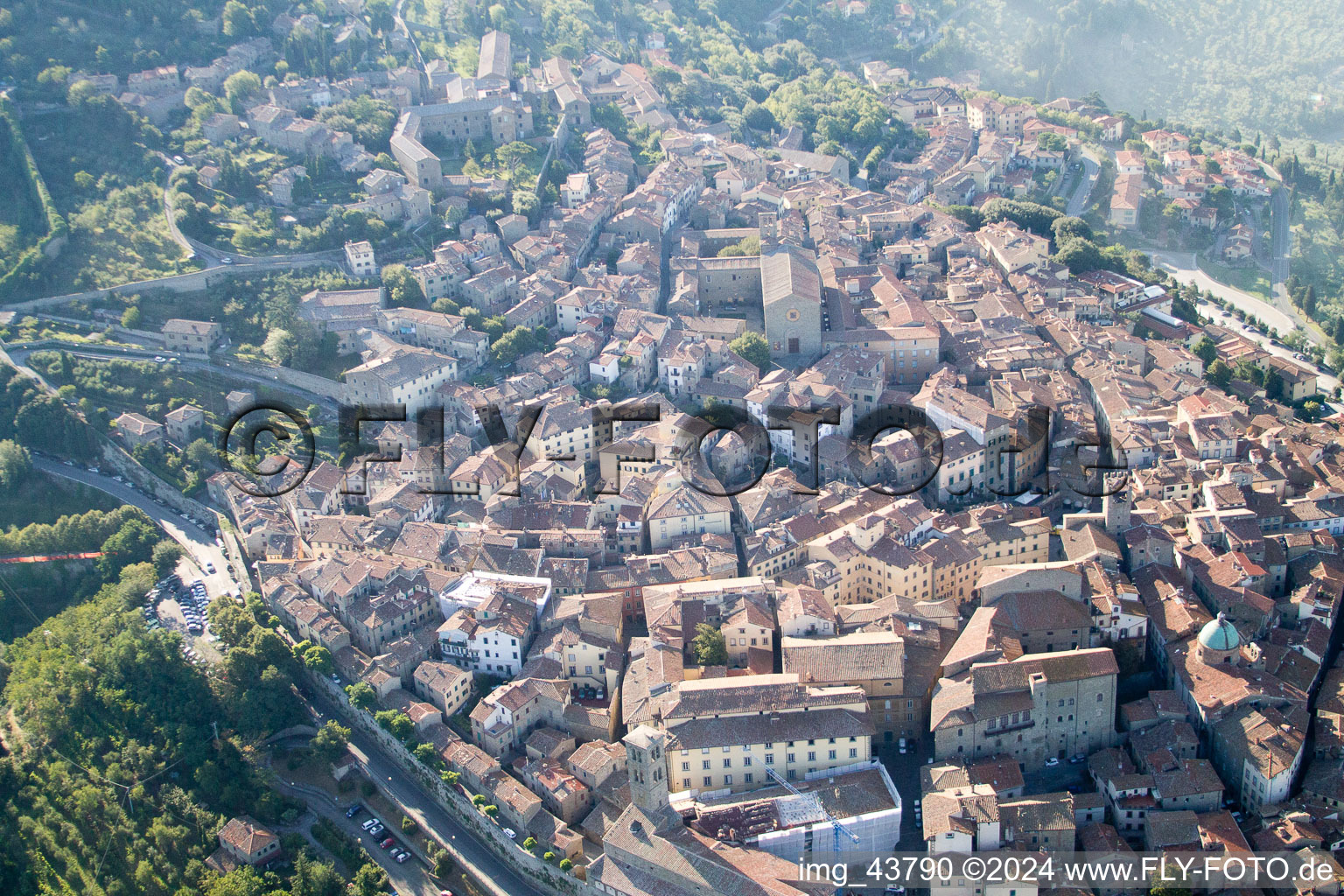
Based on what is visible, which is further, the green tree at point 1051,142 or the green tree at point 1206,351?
the green tree at point 1051,142

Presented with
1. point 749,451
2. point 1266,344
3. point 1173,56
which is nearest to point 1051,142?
point 1266,344

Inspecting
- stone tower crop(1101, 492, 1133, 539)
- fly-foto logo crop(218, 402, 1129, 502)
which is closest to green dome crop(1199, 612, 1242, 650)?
stone tower crop(1101, 492, 1133, 539)

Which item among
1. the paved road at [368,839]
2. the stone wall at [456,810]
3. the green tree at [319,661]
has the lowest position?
the paved road at [368,839]

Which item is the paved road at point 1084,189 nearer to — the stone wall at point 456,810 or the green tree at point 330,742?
the stone wall at point 456,810

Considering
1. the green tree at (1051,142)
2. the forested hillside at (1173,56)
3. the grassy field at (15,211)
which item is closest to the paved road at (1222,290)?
the green tree at (1051,142)

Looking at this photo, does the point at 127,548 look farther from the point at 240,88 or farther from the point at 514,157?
the point at 240,88

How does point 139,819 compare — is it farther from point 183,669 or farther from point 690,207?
point 690,207

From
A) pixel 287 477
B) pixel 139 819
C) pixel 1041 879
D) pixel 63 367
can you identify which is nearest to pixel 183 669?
pixel 139 819
